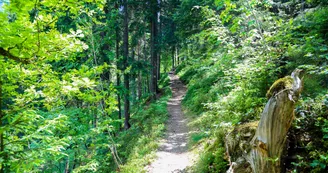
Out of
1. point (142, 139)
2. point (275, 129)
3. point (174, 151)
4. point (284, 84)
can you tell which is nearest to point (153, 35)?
point (142, 139)

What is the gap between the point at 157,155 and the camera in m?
7.75

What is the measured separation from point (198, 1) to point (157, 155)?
11486 mm

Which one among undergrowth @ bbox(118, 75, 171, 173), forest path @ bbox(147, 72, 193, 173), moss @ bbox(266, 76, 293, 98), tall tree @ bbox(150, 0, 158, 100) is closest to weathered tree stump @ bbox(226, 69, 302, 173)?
moss @ bbox(266, 76, 293, 98)

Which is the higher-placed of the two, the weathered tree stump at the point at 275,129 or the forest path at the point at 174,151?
the weathered tree stump at the point at 275,129

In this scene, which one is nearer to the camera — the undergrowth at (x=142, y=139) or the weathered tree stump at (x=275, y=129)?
the weathered tree stump at (x=275, y=129)

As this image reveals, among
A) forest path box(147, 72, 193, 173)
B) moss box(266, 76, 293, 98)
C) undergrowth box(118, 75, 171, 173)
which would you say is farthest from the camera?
undergrowth box(118, 75, 171, 173)

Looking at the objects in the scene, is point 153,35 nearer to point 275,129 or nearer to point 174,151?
point 174,151

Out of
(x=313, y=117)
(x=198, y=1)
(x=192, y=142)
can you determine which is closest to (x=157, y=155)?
(x=192, y=142)

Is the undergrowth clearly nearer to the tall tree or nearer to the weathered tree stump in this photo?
the tall tree

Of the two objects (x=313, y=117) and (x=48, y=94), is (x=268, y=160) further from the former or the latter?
(x=48, y=94)

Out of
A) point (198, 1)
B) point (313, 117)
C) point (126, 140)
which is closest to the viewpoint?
point (313, 117)

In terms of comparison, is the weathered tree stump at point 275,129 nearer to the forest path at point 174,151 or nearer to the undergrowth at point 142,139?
the forest path at point 174,151

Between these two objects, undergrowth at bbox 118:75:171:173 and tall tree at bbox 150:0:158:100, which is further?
tall tree at bbox 150:0:158:100

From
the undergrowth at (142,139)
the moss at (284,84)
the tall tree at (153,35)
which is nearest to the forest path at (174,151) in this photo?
the undergrowth at (142,139)
